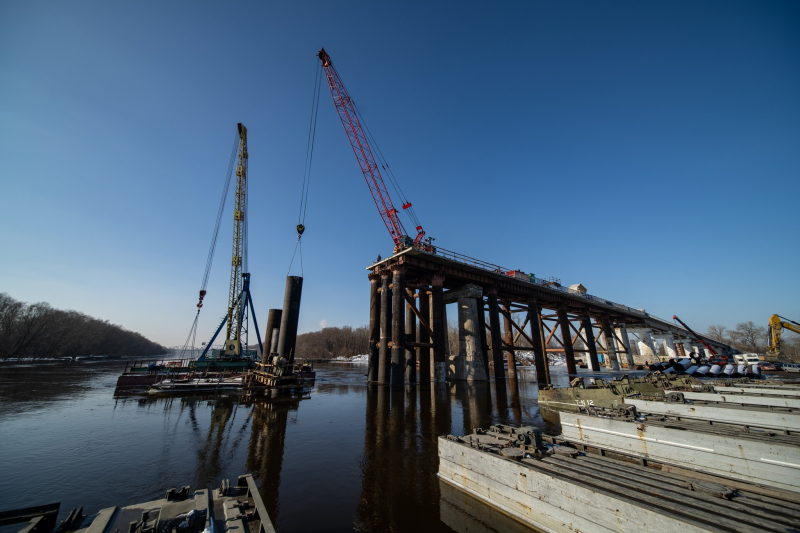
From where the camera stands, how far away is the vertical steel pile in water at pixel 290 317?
98.0ft

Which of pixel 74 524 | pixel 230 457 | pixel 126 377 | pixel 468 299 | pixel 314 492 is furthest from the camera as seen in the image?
pixel 468 299

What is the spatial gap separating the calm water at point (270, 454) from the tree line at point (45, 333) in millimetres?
97510

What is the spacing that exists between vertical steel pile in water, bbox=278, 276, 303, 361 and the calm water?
7762mm

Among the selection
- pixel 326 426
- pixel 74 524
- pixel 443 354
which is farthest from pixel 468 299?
pixel 74 524

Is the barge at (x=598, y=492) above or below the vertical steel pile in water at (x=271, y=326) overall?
below

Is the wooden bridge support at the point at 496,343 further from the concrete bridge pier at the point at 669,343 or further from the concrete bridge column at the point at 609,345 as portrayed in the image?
the concrete bridge pier at the point at 669,343

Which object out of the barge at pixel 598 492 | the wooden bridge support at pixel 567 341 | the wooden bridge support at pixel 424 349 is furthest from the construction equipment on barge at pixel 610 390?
the wooden bridge support at pixel 567 341

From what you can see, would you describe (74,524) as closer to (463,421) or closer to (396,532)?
(396,532)

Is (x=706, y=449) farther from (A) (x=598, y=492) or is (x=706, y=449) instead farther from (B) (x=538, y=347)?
(B) (x=538, y=347)

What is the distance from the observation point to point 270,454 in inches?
460

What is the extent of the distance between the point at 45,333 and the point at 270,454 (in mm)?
131384

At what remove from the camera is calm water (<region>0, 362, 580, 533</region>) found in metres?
7.51

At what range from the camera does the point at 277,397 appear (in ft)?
84.3

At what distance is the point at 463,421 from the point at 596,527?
12.5 meters
